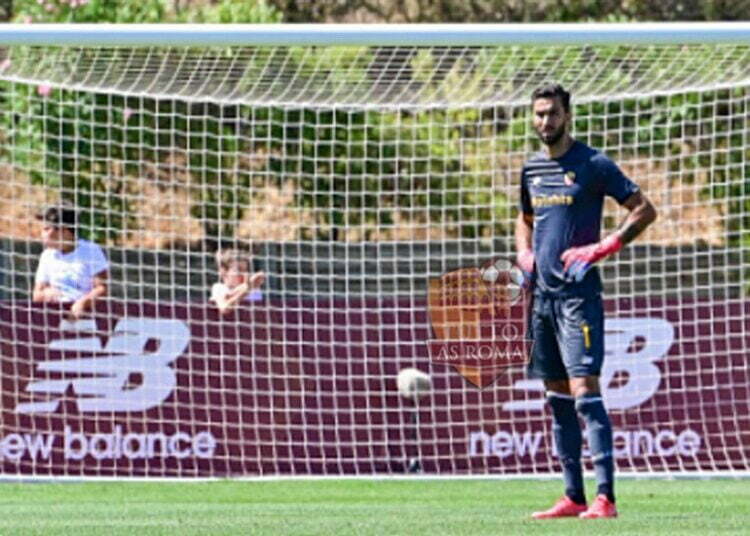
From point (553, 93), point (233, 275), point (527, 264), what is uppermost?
point (553, 93)

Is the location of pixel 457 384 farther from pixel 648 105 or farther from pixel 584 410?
pixel 584 410

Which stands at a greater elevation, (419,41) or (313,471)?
(419,41)

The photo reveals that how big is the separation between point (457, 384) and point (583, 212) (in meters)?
4.62

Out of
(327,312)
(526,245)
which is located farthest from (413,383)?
(526,245)

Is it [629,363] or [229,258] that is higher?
[229,258]

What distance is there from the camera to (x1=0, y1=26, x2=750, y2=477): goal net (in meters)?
12.5

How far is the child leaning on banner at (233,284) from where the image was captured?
44.2ft

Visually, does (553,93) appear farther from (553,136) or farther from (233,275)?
(233,275)

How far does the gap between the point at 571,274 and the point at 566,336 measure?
273 millimetres

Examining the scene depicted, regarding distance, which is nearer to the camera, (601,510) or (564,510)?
(601,510)

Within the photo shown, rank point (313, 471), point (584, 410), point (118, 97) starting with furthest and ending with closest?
point (118, 97), point (313, 471), point (584, 410)

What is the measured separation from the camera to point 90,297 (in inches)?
520

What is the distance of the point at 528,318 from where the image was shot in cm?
934

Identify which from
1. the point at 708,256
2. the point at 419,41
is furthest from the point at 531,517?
the point at 708,256
